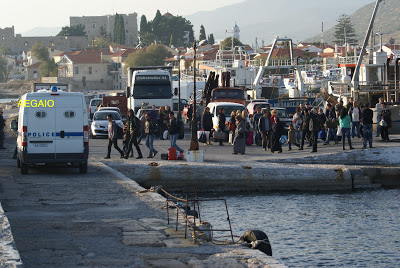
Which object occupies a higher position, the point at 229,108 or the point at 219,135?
the point at 229,108

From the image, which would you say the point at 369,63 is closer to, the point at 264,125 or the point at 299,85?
the point at 299,85

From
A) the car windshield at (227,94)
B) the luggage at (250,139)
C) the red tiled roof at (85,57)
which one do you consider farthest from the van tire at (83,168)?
the red tiled roof at (85,57)

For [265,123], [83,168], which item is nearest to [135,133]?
[83,168]

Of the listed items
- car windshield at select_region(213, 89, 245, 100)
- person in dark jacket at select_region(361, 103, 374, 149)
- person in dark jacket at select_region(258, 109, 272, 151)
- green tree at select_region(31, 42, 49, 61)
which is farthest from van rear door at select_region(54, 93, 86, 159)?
green tree at select_region(31, 42, 49, 61)

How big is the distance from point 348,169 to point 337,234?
665 cm

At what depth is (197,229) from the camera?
38.1ft

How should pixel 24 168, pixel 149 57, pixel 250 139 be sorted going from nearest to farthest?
pixel 24 168 < pixel 250 139 < pixel 149 57

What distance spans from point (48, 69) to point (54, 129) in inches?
6153

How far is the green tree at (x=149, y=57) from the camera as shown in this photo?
458ft

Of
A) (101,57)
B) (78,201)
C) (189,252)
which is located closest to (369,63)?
(78,201)

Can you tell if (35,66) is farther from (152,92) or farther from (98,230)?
(98,230)

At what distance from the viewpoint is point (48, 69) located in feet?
561

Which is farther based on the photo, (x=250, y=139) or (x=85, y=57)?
(x=85, y=57)

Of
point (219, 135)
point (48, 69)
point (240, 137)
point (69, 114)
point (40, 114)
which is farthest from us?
point (48, 69)
